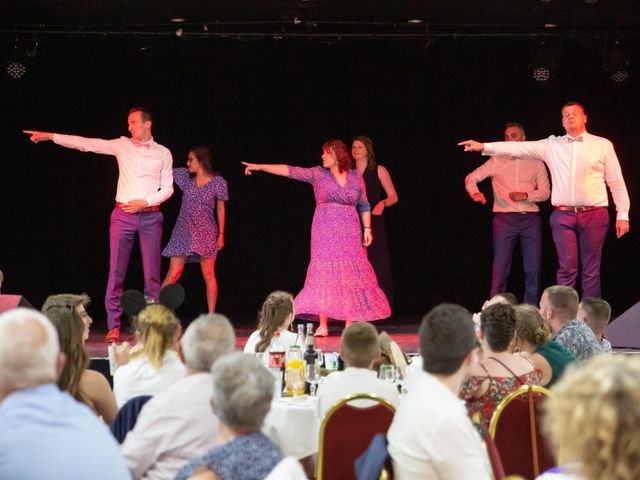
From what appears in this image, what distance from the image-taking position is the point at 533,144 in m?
8.47

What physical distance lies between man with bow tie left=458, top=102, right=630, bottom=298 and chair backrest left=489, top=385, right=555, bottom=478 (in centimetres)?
454

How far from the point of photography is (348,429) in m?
3.85

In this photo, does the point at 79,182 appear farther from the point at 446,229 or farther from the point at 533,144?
the point at 533,144

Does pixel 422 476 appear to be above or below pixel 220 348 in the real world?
below

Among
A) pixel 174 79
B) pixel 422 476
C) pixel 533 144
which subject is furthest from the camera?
pixel 174 79

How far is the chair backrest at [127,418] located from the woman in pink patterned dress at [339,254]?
16.7 ft

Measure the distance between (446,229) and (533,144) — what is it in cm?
246

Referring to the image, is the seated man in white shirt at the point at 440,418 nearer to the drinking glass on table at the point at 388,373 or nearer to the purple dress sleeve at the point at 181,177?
the drinking glass on table at the point at 388,373

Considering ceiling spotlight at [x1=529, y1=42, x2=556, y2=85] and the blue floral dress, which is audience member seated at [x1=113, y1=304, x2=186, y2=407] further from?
ceiling spotlight at [x1=529, y1=42, x2=556, y2=85]

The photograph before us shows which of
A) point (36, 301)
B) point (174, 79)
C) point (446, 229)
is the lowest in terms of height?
point (36, 301)

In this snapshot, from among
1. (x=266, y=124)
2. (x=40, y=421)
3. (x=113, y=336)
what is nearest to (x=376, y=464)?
(x=40, y=421)

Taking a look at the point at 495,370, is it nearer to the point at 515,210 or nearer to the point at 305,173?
the point at 305,173

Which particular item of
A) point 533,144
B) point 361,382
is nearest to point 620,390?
point 361,382

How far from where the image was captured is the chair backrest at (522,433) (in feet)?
12.7
